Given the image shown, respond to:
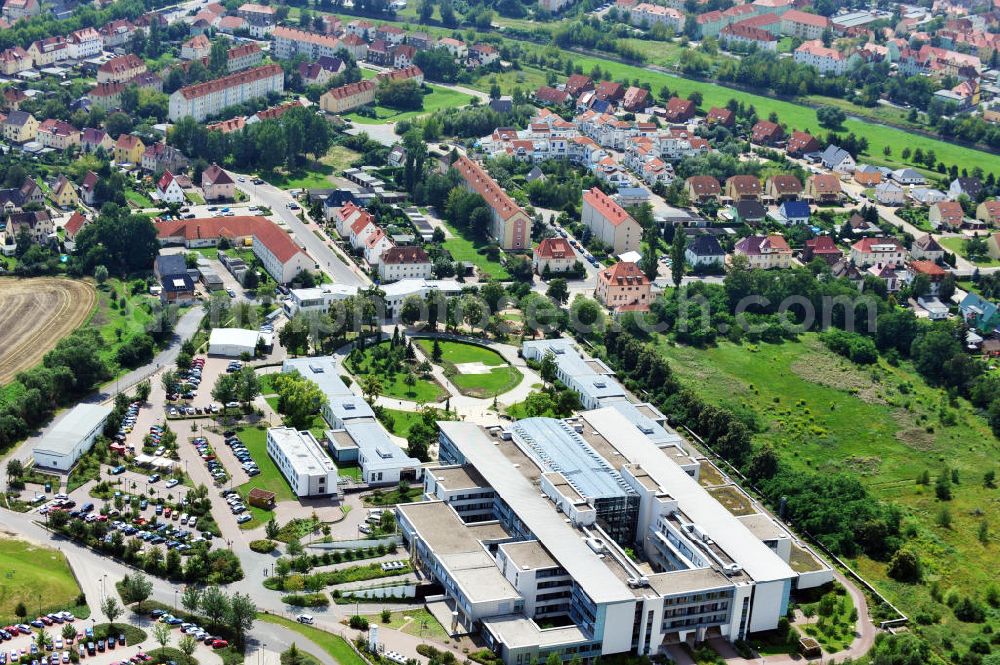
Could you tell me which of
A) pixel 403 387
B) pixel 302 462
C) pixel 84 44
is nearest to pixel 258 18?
pixel 84 44

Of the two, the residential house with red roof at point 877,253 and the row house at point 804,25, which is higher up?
the row house at point 804,25

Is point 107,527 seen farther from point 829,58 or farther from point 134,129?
point 829,58

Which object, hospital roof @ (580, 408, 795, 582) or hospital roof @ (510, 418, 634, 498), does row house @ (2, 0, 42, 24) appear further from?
hospital roof @ (580, 408, 795, 582)

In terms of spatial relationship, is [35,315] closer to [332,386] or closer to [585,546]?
[332,386]

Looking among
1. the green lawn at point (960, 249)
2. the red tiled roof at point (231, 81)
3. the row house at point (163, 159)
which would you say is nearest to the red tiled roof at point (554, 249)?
the green lawn at point (960, 249)

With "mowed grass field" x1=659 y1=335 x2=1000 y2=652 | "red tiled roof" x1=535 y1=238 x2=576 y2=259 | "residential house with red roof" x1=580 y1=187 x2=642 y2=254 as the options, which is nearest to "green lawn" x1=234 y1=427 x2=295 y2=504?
"mowed grass field" x1=659 y1=335 x2=1000 y2=652

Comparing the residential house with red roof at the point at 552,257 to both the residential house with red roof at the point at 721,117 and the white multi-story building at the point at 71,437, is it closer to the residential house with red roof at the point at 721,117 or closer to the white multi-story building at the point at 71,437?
the white multi-story building at the point at 71,437

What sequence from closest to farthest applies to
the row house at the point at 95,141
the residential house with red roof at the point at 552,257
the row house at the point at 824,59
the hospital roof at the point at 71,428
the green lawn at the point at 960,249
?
the hospital roof at the point at 71,428, the residential house with red roof at the point at 552,257, the green lawn at the point at 960,249, the row house at the point at 95,141, the row house at the point at 824,59

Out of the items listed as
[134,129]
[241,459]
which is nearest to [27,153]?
[134,129]
